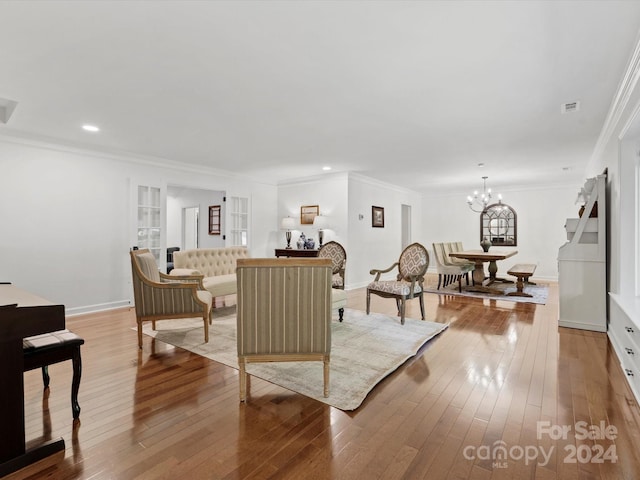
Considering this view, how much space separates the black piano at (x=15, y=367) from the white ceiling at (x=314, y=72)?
1706 mm

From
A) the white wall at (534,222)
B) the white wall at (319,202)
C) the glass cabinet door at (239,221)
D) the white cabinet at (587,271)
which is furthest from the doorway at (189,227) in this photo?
the white cabinet at (587,271)

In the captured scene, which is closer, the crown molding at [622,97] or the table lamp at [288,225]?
the crown molding at [622,97]

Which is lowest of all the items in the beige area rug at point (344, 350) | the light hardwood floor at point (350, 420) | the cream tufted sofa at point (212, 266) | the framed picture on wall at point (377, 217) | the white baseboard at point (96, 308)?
the light hardwood floor at point (350, 420)

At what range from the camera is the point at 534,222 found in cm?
858

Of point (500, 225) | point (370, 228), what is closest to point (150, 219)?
point (370, 228)

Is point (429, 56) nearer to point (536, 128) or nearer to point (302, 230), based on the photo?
point (536, 128)

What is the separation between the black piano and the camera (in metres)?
1.58

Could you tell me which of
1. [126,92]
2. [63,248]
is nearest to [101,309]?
[63,248]

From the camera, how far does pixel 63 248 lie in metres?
4.63

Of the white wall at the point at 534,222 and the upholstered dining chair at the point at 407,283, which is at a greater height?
the white wall at the point at 534,222

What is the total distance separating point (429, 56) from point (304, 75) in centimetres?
96

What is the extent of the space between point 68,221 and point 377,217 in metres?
5.88

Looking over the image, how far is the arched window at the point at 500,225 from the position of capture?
891 cm

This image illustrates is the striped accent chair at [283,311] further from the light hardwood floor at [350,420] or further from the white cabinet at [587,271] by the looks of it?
the white cabinet at [587,271]
